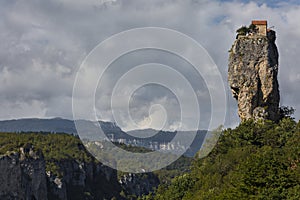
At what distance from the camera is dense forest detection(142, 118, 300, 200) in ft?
148

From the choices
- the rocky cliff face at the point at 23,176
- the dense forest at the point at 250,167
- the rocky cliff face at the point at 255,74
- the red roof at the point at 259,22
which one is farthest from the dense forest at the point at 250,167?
the rocky cliff face at the point at 23,176

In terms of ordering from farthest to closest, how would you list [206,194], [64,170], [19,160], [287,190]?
1. [64,170]
2. [19,160]
3. [206,194]
4. [287,190]

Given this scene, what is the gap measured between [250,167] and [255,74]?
30.8m

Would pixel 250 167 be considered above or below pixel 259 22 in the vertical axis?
below

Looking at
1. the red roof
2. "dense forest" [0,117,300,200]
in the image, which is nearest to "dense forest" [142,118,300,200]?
"dense forest" [0,117,300,200]

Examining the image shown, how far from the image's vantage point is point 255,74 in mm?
75562

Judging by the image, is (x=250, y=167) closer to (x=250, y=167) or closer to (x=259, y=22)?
(x=250, y=167)

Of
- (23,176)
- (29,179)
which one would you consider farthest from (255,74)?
(29,179)

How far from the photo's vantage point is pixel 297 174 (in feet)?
152

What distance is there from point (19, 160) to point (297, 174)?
368 ft

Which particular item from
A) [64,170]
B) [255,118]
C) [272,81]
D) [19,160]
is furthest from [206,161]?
[64,170]

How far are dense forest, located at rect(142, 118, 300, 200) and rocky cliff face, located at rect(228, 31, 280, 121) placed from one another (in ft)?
8.34

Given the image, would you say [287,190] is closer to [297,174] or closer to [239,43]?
[297,174]

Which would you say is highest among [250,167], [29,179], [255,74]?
[255,74]
